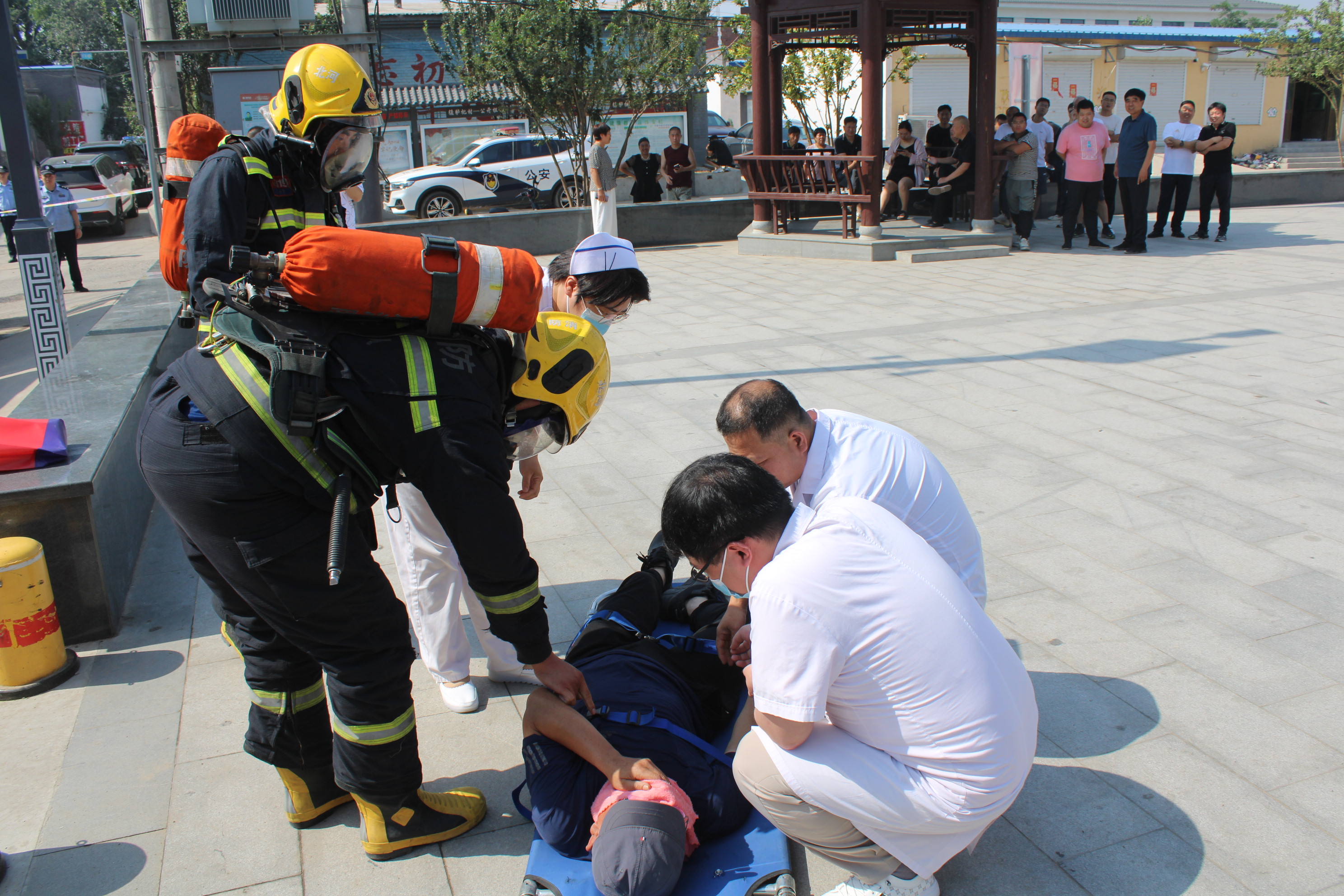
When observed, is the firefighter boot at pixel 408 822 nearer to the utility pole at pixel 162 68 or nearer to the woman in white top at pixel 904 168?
the utility pole at pixel 162 68

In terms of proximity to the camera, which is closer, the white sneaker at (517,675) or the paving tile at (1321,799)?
the paving tile at (1321,799)

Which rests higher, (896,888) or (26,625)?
(26,625)

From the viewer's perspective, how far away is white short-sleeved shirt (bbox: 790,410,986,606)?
2.66 m

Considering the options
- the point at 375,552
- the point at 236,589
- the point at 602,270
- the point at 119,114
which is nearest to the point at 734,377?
the point at 375,552

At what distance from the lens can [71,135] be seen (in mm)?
34438

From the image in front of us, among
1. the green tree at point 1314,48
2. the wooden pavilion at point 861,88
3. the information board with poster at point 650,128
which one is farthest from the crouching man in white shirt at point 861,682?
the green tree at point 1314,48

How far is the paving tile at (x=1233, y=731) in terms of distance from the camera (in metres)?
2.71

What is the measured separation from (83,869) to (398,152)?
80.8 feet

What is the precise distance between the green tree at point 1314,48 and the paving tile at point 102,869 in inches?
1181

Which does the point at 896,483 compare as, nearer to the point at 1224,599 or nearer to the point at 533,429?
the point at 533,429

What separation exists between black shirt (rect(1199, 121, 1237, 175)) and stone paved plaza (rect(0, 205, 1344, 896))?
5.46m

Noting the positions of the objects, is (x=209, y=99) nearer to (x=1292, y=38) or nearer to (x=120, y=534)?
(x=120, y=534)

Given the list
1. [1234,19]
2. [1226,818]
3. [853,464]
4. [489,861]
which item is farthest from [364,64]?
[1234,19]

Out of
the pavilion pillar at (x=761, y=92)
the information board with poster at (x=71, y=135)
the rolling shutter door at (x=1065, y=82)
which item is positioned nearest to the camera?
the pavilion pillar at (x=761, y=92)
